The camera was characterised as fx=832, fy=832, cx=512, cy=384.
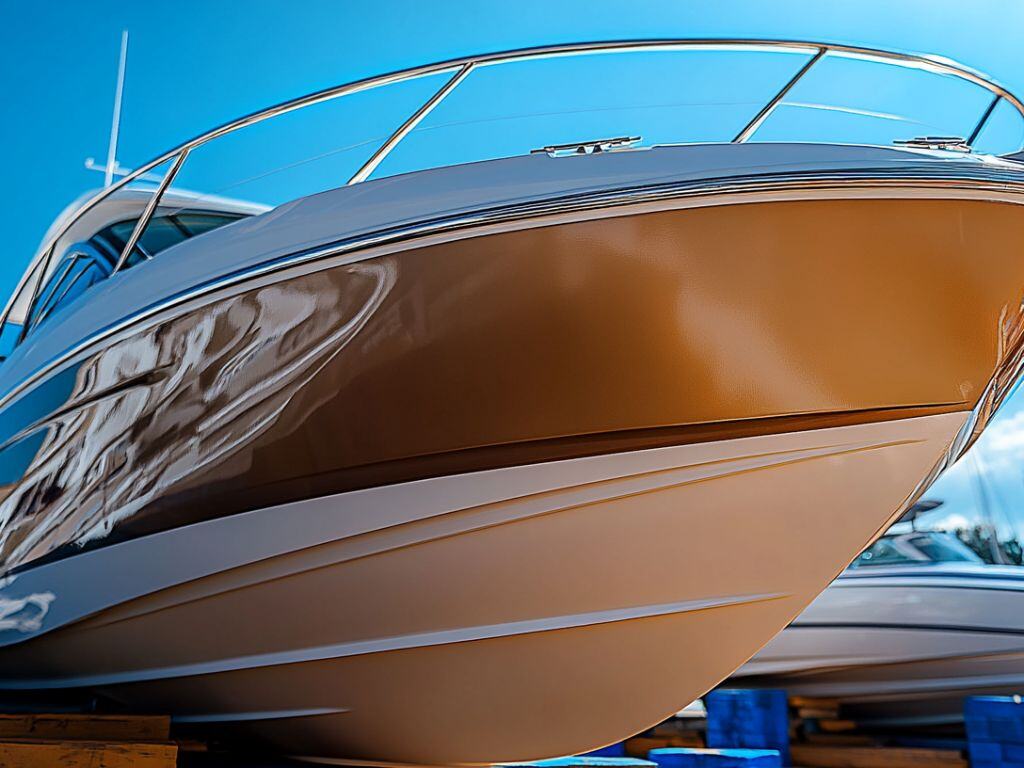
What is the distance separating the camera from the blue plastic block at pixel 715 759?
2969 mm

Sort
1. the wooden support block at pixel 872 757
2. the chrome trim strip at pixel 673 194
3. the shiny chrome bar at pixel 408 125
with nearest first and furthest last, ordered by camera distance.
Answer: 1. the chrome trim strip at pixel 673 194
2. the shiny chrome bar at pixel 408 125
3. the wooden support block at pixel 872 757

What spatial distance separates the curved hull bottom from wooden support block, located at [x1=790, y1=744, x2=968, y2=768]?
2829 millimetres

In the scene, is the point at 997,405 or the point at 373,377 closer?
the point at 373,377

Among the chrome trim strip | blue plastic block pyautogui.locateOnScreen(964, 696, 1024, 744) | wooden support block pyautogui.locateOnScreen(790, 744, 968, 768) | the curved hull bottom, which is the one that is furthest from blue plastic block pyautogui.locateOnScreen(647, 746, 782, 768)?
the chrome trim strip

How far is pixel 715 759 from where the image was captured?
305cm

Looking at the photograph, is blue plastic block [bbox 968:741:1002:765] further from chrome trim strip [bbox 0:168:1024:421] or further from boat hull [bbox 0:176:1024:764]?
chrome trim strip [bbox 0:168:1024:421]

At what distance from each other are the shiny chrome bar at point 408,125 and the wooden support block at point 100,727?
1.71 meters

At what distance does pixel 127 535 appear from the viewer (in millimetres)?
2311

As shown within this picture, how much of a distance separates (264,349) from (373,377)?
316mm

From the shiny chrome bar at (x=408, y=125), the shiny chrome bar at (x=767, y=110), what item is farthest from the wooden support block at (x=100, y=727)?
the shiny chrome bar at (x=767, y=110)

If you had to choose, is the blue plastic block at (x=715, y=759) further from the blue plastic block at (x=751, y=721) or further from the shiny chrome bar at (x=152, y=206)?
the shiny chrome bar at (x=152, y=206)

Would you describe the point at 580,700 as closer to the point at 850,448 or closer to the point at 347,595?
the point at 347,595

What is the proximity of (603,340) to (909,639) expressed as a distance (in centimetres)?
419

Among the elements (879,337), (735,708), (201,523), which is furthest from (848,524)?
(735,708)
